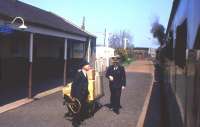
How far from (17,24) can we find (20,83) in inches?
317

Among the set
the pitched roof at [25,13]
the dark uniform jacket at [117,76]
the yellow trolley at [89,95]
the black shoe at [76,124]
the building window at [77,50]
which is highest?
the pitched roof at [25,13]

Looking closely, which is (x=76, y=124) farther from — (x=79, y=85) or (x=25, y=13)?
(x=25, y=13)

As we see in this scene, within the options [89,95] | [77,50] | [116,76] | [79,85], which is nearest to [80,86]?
[79,85]

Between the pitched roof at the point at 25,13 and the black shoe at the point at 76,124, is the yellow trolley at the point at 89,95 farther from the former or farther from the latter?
the pitched roof at the point at 25,13

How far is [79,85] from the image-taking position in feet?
36.1

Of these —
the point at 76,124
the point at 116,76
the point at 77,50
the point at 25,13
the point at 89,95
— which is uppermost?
the point at 25,13

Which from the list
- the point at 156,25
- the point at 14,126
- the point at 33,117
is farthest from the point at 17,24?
the point at 156,25


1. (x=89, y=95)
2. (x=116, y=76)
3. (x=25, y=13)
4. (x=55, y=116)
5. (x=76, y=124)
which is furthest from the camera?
(x=25, y=13)

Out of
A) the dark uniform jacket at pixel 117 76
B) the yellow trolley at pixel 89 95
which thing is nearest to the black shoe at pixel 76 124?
the yellow trolley at pixel 89 95

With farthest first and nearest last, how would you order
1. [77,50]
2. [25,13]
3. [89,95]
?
[77,50] < [25,13] < [89,95]

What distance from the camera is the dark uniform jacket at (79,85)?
11.0m

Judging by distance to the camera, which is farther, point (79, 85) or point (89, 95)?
point (89, 95)

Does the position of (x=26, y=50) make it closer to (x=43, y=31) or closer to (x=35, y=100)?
(x=43, y=31)

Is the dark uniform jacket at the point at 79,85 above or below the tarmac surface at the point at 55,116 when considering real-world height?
above
